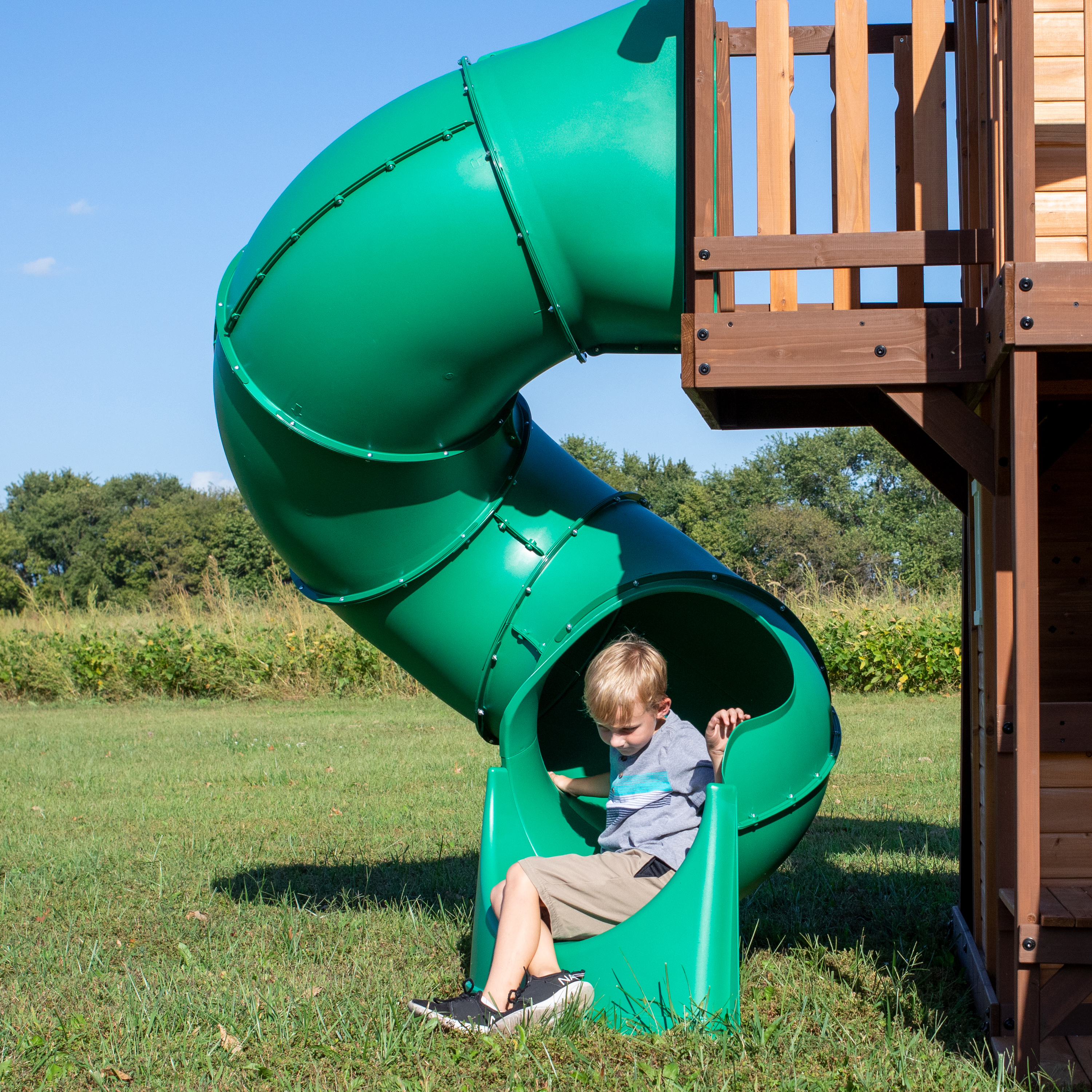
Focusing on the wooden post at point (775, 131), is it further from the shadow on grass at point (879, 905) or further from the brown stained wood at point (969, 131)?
the shadow on grass at point (879, 905)

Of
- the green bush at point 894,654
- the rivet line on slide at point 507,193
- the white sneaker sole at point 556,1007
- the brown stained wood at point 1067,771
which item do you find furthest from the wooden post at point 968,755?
the green bush at point 894,654

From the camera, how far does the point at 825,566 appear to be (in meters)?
49.9

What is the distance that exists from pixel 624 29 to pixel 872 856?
423 centimetres

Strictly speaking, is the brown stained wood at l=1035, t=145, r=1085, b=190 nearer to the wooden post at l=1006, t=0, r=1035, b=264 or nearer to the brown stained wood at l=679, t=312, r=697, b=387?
the wooden post at l=1006, t=0, r=1035, b=264

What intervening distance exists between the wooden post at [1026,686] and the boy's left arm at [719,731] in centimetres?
98

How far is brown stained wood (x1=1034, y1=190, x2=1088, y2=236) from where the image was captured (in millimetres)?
3408

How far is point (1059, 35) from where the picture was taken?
3.39 m

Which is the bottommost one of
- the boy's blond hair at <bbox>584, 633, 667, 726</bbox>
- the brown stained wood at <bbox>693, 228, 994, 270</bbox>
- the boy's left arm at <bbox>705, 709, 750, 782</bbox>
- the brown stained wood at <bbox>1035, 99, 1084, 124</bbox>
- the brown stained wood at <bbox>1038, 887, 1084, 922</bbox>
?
the brown stained wood at <bbox>1038, 887, 1084, 922</bbox>

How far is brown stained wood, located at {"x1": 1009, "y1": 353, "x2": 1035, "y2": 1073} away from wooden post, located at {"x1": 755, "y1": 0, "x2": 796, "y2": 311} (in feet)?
2.48

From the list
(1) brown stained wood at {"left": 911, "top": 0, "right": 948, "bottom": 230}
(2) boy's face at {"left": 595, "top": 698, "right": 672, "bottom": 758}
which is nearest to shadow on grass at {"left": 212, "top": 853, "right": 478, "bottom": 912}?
(2) boy's face at {"left": 595, "top": 698, "right": 672, "bottom": 758}

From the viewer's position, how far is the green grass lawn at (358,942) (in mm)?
3000

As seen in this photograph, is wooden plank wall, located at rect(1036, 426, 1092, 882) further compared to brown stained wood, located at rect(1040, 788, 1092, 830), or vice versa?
wooden plank wall, located at rect(1036, 426, 1092, 882)

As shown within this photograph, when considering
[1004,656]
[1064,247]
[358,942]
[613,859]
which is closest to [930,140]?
[1064,247]

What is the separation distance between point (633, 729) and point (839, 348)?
4.52 ft
